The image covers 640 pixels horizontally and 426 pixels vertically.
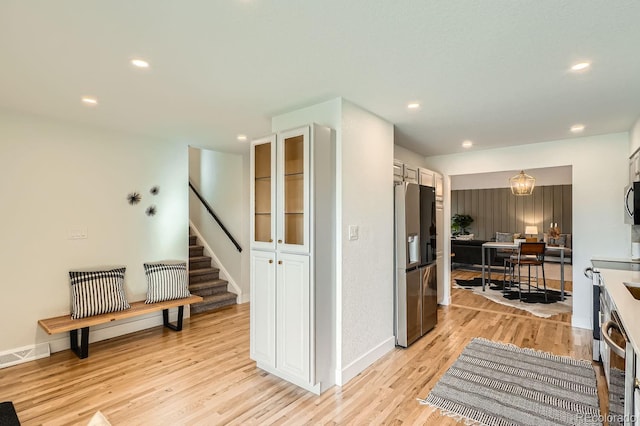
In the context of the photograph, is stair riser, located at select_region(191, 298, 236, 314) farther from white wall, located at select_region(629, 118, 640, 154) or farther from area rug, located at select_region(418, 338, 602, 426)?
white wall, located at select_region(629, 118, 640, 154)

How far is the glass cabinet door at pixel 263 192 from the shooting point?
2.94 m

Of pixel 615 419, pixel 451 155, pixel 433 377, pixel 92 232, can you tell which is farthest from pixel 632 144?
pixel 92 232

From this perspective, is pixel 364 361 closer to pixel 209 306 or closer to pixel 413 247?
pixel 413 247

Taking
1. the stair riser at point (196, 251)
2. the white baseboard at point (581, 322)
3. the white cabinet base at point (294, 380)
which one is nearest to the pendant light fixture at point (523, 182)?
the white baseboard at point (581, 322)

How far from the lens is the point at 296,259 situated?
8.98 feet

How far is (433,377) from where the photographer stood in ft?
9.64

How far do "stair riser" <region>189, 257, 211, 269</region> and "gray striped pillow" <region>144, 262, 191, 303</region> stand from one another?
121 cm

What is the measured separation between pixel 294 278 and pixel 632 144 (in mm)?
4136

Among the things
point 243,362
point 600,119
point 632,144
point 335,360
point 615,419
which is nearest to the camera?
point 615,419

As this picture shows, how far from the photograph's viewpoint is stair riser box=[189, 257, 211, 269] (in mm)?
5574

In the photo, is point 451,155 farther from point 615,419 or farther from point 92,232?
point 92,232

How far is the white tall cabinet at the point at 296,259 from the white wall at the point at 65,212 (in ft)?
6.84

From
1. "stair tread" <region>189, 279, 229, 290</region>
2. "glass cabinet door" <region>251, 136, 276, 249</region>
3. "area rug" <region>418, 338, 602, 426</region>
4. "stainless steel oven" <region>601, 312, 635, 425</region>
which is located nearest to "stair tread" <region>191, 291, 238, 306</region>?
"stair tread" <region>189, 279, 229, 290</region>

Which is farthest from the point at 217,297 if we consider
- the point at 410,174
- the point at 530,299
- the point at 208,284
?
the point at 530,299
